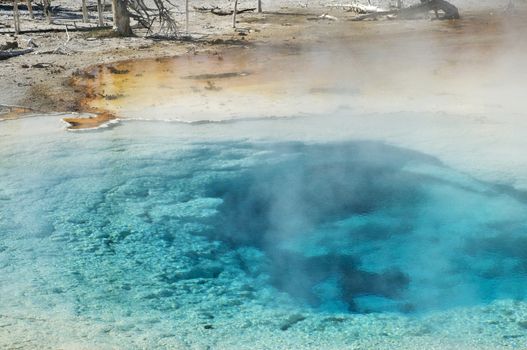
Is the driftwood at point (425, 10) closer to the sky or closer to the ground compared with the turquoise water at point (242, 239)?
closer to the sky

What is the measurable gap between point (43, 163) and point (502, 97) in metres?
5.71

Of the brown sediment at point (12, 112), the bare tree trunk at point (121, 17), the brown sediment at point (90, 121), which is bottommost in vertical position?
the brown sediment at point (90, 121)

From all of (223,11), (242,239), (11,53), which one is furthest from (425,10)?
(242,239)

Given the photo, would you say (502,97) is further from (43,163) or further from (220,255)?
(43,163)

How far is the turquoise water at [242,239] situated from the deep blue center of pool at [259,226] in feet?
0.06

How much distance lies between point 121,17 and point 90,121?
7.09m

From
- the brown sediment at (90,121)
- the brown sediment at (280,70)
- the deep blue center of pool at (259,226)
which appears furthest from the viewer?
the brown sediment at (280,70)

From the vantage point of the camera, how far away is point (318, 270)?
5.20m

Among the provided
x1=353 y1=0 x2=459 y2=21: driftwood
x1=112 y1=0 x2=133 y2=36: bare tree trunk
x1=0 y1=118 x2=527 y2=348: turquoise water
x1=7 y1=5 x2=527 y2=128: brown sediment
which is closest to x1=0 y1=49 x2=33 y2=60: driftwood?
x1=7 y1=5 x2=527 y2=128: brown sediment

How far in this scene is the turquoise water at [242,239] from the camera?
4.23 m

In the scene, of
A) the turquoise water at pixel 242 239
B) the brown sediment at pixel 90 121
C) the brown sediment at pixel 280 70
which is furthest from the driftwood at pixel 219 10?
the turquoise water at pixel 242 239

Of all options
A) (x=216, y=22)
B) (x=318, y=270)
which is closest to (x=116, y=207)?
(x=318, y=270)

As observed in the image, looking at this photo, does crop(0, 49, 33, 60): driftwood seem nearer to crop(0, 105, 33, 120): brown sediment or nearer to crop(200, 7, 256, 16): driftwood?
crop(0, 105, 33, 120): brown sediment

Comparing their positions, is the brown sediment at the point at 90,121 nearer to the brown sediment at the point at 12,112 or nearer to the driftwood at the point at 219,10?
the brown sediment at the point at 12,112
